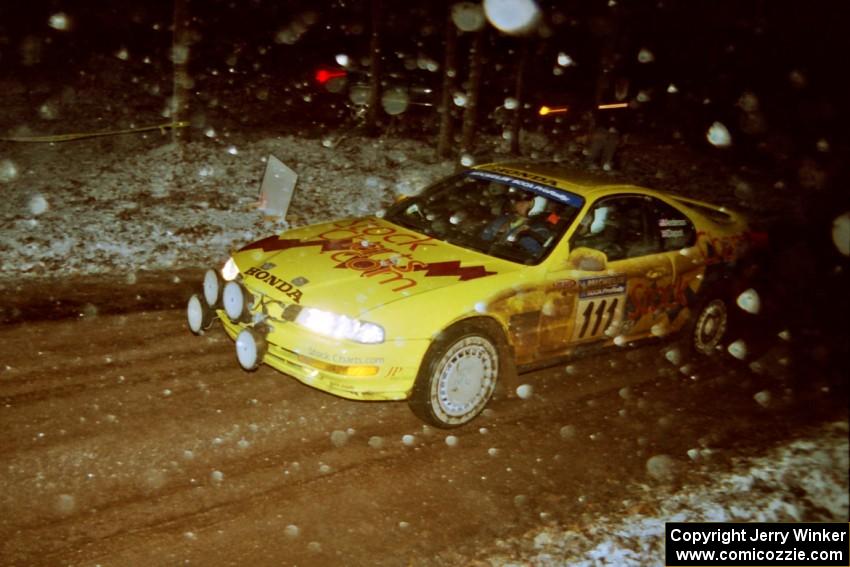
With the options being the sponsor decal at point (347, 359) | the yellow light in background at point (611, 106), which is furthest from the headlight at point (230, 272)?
the yellow light in background at point (611, 106)

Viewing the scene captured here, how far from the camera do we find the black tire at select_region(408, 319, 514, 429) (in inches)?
186

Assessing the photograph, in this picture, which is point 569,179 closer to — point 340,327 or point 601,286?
point 601,286

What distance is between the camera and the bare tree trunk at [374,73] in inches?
547

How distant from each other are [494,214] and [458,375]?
1584mm

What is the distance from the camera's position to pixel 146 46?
19453mm

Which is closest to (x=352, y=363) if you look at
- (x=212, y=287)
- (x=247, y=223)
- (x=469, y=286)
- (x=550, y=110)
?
(x=469, y=286)

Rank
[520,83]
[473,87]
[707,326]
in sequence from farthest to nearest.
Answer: [520,83] → [473,87] → [707,326]

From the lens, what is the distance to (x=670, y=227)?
6152 millimetres

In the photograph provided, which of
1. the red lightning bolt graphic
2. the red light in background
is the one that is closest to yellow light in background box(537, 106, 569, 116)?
the red light in background

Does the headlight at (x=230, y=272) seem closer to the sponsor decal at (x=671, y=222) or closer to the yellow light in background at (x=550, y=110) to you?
the sponsor decal at (x=671, y=222)

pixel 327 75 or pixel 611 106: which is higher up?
pixel 327 75

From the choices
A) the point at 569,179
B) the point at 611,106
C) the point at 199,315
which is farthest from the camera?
the point at 611,106

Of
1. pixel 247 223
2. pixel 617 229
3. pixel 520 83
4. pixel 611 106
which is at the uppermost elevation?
pixel 520 83

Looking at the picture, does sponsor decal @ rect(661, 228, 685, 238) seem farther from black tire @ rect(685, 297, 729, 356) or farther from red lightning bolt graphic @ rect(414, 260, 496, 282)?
red lightning bolt graphic @ rect(414, 260, 496, 282)
